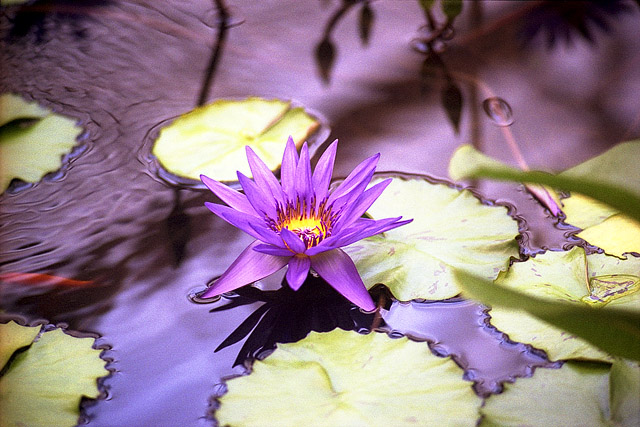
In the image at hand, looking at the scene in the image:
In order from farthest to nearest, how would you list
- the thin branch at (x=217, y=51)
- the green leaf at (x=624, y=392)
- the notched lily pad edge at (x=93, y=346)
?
1. the thin branch at (x=217, y=51)
2. the notched lily pad edge at (x=93, y=346)
3. the green leaf at (x=624, y=392)

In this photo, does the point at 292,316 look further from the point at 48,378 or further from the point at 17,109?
the point at 17,109

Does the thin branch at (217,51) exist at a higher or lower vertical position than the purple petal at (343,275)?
higher

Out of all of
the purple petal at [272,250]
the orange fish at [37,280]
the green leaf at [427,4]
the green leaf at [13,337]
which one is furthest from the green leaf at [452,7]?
the green leaf at [13,337]

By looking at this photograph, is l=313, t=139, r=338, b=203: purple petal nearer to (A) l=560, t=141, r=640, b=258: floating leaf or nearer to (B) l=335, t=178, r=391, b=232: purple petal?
(B) l=335, t=178, r=391, b=232: purple petal

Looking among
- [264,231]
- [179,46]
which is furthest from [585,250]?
[179,46]

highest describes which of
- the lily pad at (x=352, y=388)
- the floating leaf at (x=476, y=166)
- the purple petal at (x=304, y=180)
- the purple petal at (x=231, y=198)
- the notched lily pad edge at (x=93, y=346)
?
the purple petal at (x=304, y=180)

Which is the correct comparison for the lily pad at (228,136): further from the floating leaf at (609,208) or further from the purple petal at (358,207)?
the floating leaf at (609,208)
